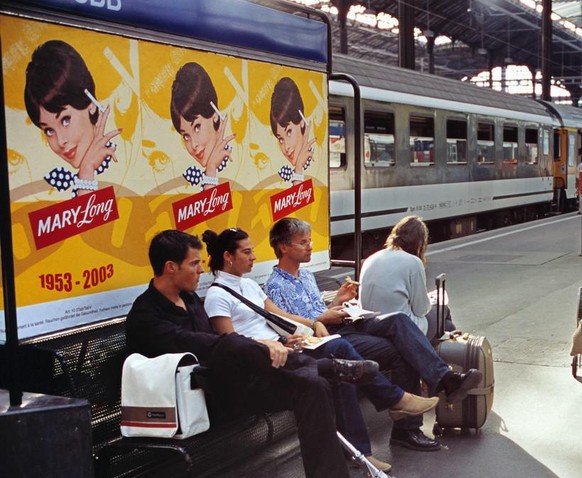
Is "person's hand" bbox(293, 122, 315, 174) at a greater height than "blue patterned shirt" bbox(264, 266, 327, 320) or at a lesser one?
greater

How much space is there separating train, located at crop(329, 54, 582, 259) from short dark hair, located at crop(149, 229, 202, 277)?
16.6ft

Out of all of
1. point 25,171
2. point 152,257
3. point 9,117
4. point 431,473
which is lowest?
point 431,473

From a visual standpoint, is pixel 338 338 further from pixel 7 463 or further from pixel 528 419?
pixel 7 463

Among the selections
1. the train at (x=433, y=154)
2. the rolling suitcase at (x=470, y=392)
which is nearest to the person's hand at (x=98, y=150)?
the rolling suitcase at (x=470, y=392)

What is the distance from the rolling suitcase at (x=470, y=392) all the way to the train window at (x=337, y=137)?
755cm

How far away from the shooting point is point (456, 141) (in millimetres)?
16828

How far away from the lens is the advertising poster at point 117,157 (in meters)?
3.66

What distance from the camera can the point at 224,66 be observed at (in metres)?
4.94

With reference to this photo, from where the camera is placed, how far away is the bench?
374 cm

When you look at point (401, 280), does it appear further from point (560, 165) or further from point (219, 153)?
point (560, 165)

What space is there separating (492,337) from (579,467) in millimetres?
3241

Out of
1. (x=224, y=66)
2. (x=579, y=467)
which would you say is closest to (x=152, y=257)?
(x=224, y=66)

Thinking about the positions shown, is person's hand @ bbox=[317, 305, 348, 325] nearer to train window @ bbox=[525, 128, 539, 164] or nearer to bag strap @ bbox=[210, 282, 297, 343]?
bag strap @ bbox=[210, 282, 297, 343]

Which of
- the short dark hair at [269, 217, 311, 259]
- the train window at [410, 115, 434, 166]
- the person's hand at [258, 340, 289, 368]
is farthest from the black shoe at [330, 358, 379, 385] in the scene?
the train window at [410, 115, 434, 166]
